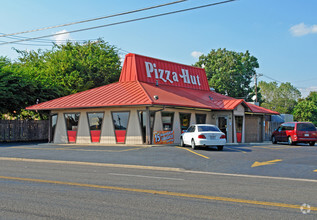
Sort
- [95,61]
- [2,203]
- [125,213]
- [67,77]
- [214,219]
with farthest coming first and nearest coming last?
1. [95,61]
2. [67,77]
3. [2,203]
4. [125,213]
5. [214,219]

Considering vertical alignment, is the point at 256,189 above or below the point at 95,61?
below

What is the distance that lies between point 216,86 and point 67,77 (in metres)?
27.3

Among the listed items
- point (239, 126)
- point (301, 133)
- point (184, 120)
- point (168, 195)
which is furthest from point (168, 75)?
point (168, 195)

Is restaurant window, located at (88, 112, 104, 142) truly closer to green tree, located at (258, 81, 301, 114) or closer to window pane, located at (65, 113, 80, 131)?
window pane, located at (65, 113, 80, 131)

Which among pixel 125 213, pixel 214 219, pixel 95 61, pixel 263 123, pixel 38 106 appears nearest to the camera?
pixel 214 219

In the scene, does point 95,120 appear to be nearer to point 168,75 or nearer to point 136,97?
point 136,97

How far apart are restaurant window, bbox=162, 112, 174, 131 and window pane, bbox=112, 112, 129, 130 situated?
2890mm

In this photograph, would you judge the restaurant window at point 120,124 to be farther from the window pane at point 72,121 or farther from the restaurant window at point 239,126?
the restaurant window at point 239,126

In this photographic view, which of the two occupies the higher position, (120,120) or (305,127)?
(120,120)

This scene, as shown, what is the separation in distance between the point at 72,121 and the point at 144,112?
22.6 feet

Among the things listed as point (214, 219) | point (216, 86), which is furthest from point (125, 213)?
point (216, 86)

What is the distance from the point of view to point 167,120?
25.1 metres

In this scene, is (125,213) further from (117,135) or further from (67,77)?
(67,77)

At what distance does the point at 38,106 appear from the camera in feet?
89.2
